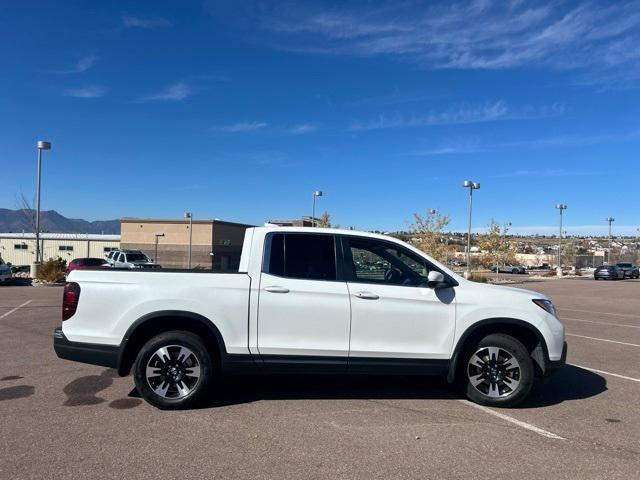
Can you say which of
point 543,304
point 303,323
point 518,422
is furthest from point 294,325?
point 543,304

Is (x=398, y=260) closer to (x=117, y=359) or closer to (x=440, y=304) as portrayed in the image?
(x=440, y=304)

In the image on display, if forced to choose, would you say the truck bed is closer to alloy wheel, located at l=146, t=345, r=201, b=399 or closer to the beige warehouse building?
alloy wheel, located at l=146, t=345, r=201, b=399

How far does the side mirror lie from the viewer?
5.64 m

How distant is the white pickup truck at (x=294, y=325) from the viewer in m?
5.59

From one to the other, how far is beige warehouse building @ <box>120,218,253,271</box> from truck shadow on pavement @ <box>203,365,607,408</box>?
58.5m

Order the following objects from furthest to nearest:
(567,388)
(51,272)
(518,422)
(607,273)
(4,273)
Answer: (607,273)
(51,272)
(4,273)
(567,388)
(518,422)

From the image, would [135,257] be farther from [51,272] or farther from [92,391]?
[92,391]

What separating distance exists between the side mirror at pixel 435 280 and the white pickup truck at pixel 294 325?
0.01 metres

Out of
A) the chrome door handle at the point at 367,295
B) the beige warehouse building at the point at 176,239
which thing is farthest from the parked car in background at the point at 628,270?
the chrome door handle at the point at 367,295

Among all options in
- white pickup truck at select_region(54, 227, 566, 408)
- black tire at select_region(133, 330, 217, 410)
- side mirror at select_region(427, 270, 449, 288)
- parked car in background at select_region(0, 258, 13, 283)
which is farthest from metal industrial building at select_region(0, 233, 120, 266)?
side mirror at select_region(427, 270, 449, 288)

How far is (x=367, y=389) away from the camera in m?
6.59

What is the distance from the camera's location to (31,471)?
4047 mm

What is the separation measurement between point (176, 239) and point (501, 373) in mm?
63939

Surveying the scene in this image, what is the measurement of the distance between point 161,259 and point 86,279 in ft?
208
